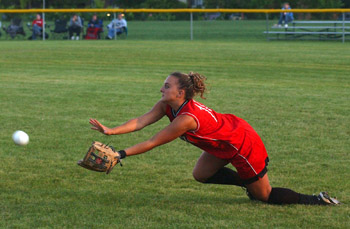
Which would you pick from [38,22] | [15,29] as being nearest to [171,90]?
[38,22]

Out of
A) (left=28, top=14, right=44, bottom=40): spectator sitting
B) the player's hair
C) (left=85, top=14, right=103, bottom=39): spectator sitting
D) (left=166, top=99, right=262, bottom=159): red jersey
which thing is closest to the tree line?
(left=85, top=14, right=103, bottom=39): spectator sitting

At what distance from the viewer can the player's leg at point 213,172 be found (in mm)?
5062

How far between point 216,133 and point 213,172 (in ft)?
1.99

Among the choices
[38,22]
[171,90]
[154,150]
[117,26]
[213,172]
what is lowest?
[154,150]

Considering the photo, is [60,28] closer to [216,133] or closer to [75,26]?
[75,26]

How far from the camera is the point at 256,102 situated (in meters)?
10.4

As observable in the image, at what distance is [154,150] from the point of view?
23.2ft

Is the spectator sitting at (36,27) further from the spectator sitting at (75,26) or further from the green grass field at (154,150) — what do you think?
the green grass field at (154,150)

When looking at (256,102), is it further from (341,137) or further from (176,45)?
(176,45)

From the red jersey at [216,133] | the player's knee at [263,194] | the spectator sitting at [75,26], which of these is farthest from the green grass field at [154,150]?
the spectator sitting at [75,26]

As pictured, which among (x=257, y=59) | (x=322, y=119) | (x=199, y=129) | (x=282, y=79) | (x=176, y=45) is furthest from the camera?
(x=176, y=45)

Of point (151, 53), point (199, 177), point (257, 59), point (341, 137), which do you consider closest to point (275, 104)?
point (341, 137)

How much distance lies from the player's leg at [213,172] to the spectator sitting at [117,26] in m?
23.5

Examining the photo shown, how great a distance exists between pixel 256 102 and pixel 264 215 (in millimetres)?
5851
